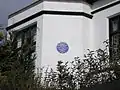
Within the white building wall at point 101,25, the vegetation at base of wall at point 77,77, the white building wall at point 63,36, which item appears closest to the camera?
the vegetation at base of wall at point 77,77

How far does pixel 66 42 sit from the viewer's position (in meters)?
14.3

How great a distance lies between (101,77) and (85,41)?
6.69 meters

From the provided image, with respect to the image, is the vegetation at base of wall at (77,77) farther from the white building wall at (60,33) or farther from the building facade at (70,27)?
the building facade at (70,27)

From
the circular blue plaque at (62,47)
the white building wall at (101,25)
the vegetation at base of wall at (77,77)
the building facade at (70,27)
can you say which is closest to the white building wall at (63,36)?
the building facade at (70,27)

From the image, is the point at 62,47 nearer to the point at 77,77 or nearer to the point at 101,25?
the point at 101,25

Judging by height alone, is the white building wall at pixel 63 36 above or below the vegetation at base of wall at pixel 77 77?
above

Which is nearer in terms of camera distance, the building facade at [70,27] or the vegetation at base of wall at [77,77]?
the vegetation at base of wall at [77,77]

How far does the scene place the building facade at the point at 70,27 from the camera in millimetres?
14117

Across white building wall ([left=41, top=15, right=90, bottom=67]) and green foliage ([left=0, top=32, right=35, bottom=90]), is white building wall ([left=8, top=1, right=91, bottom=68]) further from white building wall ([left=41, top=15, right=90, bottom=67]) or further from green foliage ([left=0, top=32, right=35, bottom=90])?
A: green foliage ([left=0, top=32, right=35, bottom=90])

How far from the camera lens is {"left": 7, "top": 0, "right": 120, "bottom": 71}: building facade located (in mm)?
14117

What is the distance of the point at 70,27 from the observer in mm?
14477

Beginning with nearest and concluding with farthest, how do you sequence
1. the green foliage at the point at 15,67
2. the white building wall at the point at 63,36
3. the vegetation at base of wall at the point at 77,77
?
the vegetation at base of wall at the point at 77,77 → the green foliage at the point at 15,67 → the white building wall at the point at 63,36

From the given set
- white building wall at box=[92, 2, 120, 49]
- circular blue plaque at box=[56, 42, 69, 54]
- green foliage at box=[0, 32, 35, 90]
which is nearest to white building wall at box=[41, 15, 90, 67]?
circular blue plaque at box=[56, 42, 69, 54]

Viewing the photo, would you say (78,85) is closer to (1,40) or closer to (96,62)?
(96,62)
